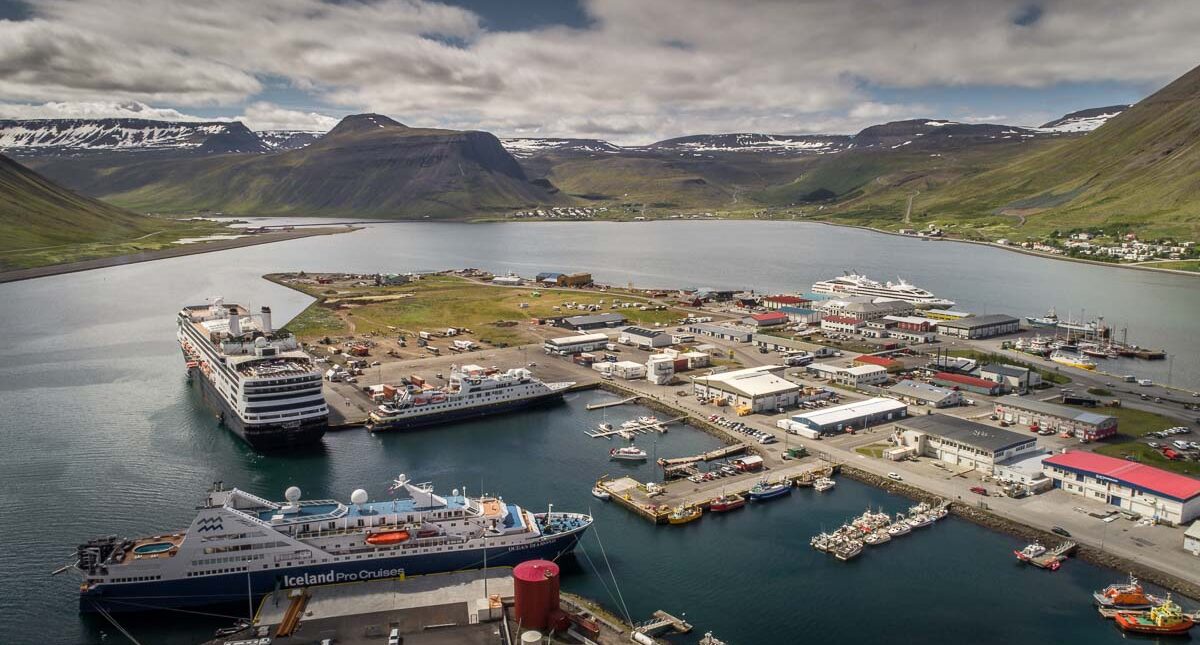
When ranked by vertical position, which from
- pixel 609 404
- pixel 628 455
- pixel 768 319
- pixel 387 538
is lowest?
pixel 628 455

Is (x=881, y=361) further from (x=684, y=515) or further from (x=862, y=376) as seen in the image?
(x=684, y=515)

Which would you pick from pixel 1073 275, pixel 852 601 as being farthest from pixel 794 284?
pixel 852 601

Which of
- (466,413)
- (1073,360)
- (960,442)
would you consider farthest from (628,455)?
(1073,360)

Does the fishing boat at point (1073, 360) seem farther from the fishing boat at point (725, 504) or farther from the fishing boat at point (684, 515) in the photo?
the fishing boat at point (684, 515)

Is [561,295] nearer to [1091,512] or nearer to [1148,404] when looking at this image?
[1148,404]

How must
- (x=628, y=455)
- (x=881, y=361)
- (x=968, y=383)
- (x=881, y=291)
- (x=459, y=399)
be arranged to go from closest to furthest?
(x=628, y=455) → (x=459, y=399) → (x=968, y=383) → (x=881, y=361) → (x=881, y=291)

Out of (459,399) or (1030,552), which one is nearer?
(1030,552)

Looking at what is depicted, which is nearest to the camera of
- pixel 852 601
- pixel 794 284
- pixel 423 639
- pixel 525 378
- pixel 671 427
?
pixel 423 639
